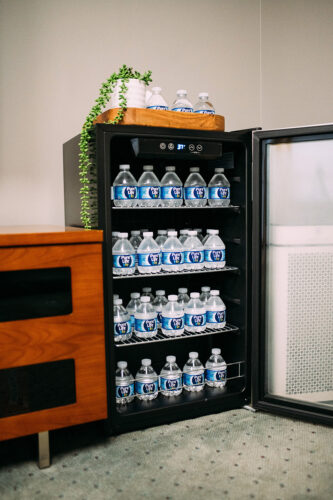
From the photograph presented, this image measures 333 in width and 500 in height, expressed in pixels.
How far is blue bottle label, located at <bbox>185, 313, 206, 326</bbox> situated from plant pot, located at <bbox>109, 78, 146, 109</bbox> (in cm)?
106

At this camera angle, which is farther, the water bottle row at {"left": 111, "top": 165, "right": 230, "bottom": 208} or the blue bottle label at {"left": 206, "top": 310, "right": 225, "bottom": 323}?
the blue bottle label at {"left": 206, "top": 310, "right": 225, "bottom": 323}

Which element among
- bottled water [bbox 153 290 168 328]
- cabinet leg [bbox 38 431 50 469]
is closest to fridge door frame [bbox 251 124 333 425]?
bottled water [bbox 153 290 168 328]

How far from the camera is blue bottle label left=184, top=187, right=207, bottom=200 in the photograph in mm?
2283

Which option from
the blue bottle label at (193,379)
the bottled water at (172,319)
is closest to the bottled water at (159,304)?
the bottled water at (172,319)

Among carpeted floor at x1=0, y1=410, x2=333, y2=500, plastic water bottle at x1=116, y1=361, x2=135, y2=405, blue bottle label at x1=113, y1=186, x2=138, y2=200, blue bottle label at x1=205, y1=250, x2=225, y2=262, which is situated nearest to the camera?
carpeted floor at x1=0, y1=410, x2=333, y2=500

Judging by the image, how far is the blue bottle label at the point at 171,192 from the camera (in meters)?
2.21

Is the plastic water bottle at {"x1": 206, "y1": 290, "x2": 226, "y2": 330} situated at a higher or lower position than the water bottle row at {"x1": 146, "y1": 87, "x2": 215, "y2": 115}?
lower

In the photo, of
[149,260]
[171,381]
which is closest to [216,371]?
[171,381]

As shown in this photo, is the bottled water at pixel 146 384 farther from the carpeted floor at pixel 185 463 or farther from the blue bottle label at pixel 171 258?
the blue bottle label at pixel 171 258

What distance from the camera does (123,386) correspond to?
221 cm

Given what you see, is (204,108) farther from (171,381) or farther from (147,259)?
(171,381)

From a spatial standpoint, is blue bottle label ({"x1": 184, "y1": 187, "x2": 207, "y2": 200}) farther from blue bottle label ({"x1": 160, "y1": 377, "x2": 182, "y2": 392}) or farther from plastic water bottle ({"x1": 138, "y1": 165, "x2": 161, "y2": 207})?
blue bottle label ({"x1": 160, "y1": 377, "x2": 182, "y2": 392})

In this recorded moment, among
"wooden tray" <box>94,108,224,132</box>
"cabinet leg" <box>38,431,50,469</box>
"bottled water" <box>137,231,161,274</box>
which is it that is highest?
"wooden tray" <box>94,108,224,132</box>

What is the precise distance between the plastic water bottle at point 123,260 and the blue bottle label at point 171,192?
0.29 metres
